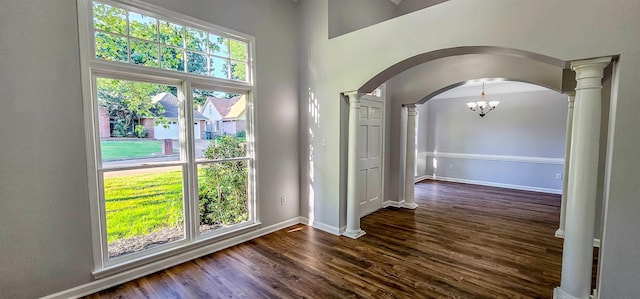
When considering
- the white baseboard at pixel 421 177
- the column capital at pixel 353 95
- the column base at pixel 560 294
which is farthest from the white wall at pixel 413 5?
the column base at pixel 560 294

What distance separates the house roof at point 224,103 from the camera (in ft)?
10.4

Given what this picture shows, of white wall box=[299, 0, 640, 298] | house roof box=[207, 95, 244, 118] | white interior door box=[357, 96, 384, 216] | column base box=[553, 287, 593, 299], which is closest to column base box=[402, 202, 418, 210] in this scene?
white interior door box=[357, 96, 384, 216]

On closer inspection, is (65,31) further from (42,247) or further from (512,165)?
(512,165)

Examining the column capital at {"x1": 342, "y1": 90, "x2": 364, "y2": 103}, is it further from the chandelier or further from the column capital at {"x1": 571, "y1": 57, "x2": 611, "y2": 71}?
the chandelier

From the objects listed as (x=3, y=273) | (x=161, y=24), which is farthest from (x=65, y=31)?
(x=3, y=273)

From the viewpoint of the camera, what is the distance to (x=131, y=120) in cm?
259

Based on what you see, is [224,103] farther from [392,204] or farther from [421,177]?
[421,177]

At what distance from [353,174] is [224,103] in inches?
74.9

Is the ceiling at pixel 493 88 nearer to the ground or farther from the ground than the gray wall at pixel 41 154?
farther from the ground

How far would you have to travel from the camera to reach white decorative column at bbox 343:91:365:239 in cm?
349

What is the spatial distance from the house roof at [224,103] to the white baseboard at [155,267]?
1.60 meters

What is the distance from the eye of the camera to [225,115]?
3.28 meters

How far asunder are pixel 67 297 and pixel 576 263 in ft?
13.9

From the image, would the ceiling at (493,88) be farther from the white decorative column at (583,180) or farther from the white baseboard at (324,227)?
the white baseboard at (324,227)
